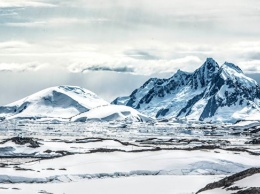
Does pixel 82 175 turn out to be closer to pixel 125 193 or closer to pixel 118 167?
pixel 118 167

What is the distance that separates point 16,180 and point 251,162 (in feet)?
114

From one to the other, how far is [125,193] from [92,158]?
24.9 metres

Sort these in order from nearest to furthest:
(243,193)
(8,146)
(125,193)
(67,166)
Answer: (243,193) → (125,193) → (67,166) → (8,146)

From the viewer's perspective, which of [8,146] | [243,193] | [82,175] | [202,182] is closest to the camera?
[243,193]

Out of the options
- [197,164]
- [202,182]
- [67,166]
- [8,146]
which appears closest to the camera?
[202,182]

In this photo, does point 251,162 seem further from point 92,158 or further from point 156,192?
point 156,192

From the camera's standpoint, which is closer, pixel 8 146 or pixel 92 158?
pixel 92 158

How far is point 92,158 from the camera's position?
72.5 m

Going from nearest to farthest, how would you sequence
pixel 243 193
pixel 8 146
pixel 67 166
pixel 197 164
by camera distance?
1. pixel 243 193
2. pixel 67 166
3. pixel 197 164
4. pixel 8 146

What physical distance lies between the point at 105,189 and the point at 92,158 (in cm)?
2260

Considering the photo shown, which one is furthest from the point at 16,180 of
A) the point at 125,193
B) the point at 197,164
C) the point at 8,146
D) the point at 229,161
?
the point at 8,146

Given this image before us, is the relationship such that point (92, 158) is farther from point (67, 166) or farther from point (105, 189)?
point (105, 189)

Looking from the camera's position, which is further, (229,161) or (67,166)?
(229,161)

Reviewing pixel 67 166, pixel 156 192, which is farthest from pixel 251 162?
pixel 156 192
